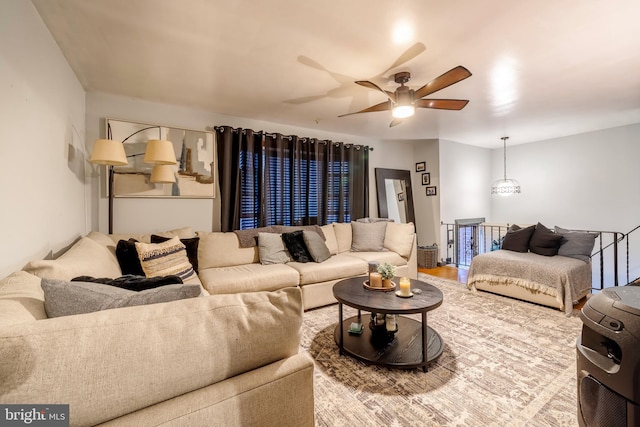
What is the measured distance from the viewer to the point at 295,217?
4.21 meters

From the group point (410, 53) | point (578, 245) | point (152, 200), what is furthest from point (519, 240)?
point (152, 200)

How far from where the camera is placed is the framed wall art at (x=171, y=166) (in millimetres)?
3127

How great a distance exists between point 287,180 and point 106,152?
2240 mm

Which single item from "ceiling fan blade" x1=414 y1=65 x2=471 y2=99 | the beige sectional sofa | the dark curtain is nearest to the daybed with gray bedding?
the dark curtain

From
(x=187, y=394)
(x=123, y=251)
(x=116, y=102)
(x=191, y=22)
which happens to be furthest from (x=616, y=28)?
(x=116, y=102)

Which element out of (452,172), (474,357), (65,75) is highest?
(65,75)

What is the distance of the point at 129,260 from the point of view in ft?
7.50

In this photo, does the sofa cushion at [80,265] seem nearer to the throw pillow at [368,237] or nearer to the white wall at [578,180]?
the throw pillow at [368,237]

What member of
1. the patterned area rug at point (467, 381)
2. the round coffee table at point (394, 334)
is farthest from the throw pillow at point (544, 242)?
the round coffee table at point (394, 334)

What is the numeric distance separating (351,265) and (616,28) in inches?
117

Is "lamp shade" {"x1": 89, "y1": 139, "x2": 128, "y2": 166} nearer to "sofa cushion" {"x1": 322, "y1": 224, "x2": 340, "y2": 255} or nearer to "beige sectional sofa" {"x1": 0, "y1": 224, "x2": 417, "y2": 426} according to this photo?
"beige sectional sofa" {"x1": 0, "y1": 224, "x2": 417, "y2": 426}

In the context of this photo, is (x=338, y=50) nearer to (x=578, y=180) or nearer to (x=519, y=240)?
(x=519, y=240)

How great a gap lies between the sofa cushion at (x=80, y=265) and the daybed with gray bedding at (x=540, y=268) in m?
3.92

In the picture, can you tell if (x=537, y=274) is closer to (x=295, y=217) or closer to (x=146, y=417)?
(x=295, y=217)
